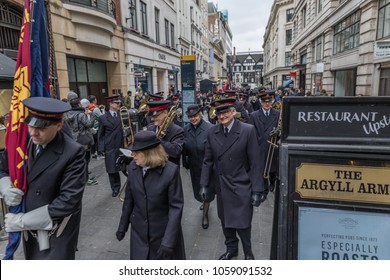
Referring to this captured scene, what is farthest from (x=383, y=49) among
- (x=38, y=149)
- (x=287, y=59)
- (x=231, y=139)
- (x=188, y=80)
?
(x=287, y=59)

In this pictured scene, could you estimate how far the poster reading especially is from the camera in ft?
5.65

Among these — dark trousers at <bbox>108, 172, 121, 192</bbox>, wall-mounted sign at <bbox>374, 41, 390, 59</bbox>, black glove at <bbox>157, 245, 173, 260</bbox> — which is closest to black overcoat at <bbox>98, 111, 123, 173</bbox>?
dark trousers at <bbox>108, 172, 121, 192</bbox>

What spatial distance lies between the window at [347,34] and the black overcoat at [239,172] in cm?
1537

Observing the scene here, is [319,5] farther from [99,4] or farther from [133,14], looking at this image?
[99,4]

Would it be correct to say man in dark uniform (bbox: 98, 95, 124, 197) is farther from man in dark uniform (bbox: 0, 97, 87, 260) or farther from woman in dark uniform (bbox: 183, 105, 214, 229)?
man in dark uniform (bbox: 0, 97, 87, 260)

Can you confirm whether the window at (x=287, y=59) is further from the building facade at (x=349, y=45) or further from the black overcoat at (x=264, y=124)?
the black overcoat at (x=264, y=124)

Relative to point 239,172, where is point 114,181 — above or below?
below

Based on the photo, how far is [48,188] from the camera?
2.24m

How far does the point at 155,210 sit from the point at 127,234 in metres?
2.01

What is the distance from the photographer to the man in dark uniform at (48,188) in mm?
2152

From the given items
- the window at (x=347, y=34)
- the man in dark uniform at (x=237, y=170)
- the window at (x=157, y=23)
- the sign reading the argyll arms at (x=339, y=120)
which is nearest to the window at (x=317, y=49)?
the window at (x=347, y=34)

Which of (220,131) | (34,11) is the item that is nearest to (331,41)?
(220,131)

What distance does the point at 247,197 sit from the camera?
3.22m

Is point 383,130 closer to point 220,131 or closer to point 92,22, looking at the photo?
point 220,131
